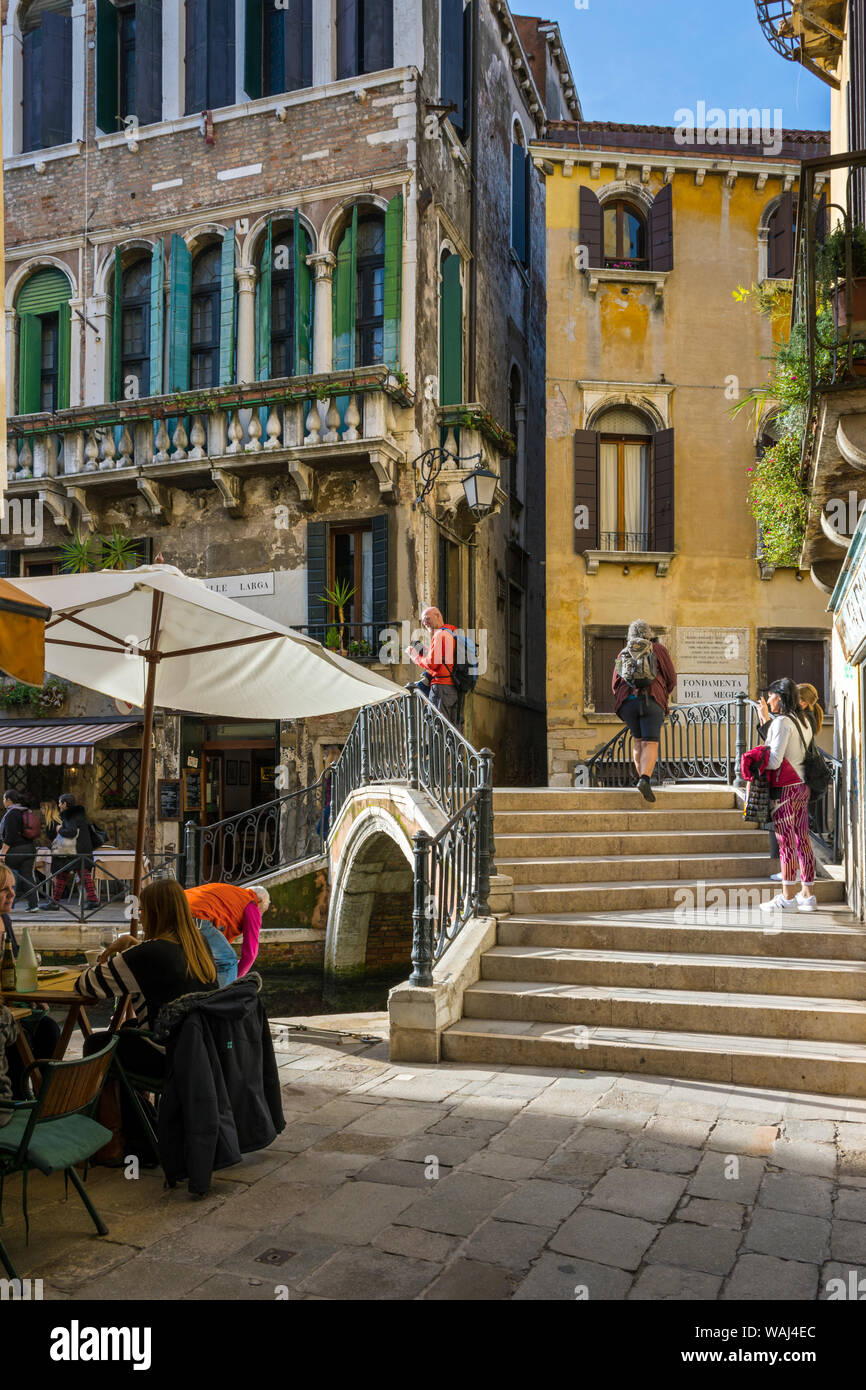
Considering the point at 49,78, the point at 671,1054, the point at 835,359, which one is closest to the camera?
the point at 671,1054

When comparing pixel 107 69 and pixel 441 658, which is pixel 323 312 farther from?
pixel 441 658

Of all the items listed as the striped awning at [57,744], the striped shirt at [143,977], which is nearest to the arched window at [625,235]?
the striped awning at [57,744]

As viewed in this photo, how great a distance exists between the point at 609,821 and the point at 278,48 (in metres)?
13.5

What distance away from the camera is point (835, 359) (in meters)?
7.48

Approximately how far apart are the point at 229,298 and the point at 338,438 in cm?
351

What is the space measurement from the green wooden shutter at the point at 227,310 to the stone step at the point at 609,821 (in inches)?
385

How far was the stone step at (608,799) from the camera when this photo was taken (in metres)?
10.1

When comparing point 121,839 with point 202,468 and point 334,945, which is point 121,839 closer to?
point 334,945

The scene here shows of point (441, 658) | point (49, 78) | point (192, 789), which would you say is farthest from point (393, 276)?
point (192, 789)

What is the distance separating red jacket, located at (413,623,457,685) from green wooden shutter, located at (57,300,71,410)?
9997 mm

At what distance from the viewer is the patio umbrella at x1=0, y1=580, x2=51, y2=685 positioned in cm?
446

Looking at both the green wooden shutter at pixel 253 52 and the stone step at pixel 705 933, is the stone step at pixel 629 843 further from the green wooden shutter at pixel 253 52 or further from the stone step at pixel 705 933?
the green wooden shutter at pixel 253 52

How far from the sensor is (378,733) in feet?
39.1
